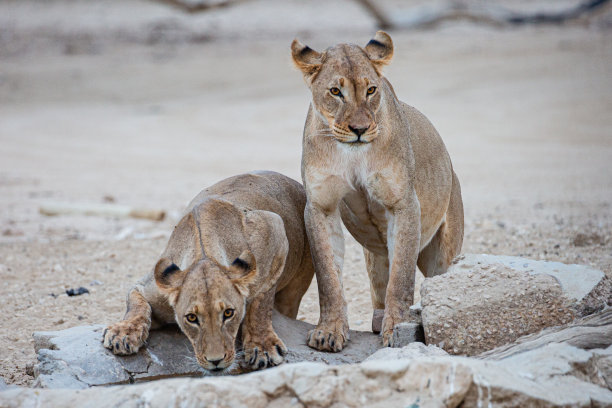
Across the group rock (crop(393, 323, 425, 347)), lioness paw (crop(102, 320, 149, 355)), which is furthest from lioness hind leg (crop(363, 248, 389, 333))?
lioness paw (crop(102, 320, 149, 355))

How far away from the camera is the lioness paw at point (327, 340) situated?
5.42 m

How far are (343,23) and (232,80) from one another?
497cm

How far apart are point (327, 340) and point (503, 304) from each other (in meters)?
1.18

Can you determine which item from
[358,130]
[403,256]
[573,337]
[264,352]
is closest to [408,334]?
[403,256]

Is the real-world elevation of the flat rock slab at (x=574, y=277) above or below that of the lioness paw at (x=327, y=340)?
above

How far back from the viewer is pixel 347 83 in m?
5.40

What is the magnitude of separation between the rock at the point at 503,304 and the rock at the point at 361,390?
3.30 ft

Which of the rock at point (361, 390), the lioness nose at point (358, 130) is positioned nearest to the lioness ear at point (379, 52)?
the lioness nose at point (358, 130)

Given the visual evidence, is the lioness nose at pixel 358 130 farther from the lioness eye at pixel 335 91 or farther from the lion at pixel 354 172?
the lioness eye at pixel 335 91

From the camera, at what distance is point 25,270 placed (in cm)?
817

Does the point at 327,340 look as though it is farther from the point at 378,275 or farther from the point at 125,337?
the point at 378,275

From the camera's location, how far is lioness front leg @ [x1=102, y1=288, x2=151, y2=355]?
505cm

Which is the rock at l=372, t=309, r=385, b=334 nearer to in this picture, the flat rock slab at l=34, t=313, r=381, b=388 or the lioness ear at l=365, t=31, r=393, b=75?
the flat rock slab at l=34, t=313, r=381, b=388

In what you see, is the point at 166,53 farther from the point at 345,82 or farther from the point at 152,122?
the point at 345,82
